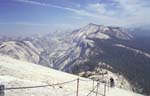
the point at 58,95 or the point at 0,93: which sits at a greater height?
the point at 0,93

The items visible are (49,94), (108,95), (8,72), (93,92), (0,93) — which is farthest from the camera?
(108,95)

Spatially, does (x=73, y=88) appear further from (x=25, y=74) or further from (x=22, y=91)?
(x=22, y=91)

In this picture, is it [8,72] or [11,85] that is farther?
[8,72]

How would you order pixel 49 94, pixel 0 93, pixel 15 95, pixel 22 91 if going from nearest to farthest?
1. pixel 0 93
2. pixel 15 95
3. pixel 22 91
4. pixel 49 94

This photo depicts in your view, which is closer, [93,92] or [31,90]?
[31,90]

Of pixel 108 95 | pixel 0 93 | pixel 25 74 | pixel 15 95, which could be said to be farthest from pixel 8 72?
pixel 0 93

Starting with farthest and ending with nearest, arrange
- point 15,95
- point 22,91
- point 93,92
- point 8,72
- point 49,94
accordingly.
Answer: point 93,92, point 8,72, point 49,94, point 22,91, point 15,95

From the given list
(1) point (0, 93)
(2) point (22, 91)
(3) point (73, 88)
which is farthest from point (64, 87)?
(1) point (0, 93)

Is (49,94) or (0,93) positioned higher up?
(0,93)

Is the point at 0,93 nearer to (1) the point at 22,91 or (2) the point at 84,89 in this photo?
(1) the point at 22,91
